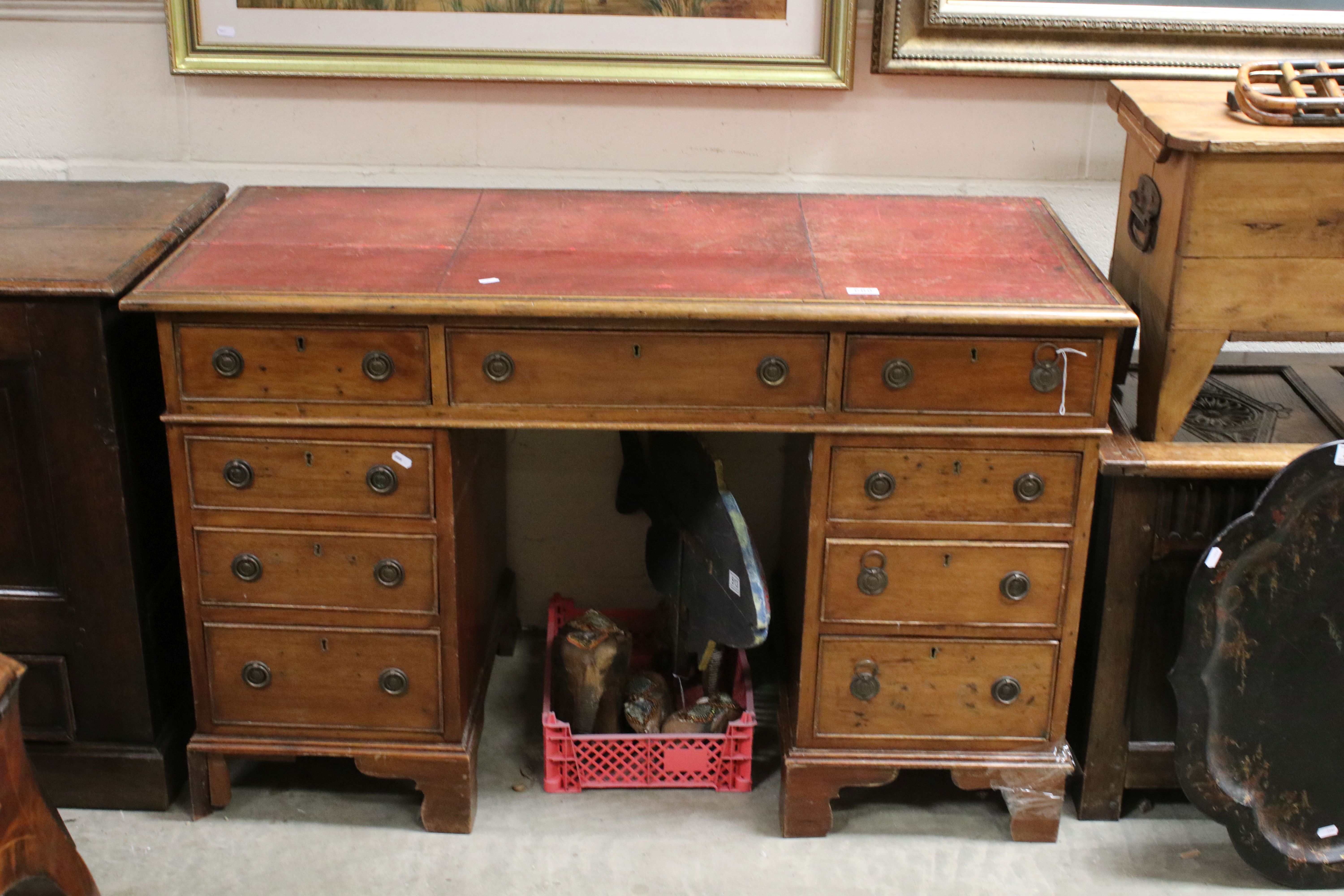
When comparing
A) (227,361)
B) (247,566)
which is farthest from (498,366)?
(247,566)

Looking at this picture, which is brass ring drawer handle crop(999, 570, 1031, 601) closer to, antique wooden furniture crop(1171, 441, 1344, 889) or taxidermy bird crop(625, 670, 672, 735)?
antique wooden furniture crop(1171, 441, 1344, 889)

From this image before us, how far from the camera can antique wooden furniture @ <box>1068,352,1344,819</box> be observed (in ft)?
7.47

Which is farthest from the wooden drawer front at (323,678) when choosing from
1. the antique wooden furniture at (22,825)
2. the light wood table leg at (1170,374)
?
the light wood table leg at (1170,374)

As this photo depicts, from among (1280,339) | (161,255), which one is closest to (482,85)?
(161,255)

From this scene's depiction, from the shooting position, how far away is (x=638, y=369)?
7.09 feet

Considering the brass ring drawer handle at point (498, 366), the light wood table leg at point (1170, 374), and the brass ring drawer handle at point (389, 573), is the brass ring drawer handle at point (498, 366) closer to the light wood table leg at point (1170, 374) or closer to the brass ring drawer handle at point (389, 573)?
the brass ring drawer handle at point (389, 573)

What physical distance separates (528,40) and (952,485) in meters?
1.24

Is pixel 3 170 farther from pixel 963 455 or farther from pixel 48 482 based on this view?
pixel 963 455

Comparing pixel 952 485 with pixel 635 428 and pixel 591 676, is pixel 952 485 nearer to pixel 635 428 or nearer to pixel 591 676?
pixel 635 428

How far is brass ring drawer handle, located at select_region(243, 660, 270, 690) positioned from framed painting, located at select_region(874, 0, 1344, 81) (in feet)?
5.46

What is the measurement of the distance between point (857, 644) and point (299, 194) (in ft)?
4.58

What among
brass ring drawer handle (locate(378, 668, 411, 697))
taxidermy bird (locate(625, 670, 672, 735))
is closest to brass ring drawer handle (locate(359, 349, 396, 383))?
brass ring drawer handle (locate(378, 668, 411, 697))

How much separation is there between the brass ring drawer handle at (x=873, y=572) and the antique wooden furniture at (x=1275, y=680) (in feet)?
1.69

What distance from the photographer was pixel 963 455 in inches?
87.5
